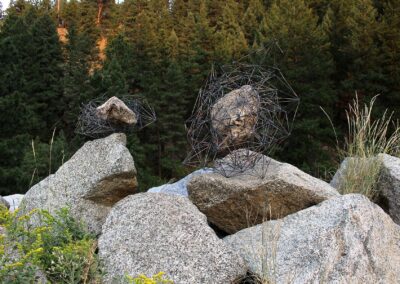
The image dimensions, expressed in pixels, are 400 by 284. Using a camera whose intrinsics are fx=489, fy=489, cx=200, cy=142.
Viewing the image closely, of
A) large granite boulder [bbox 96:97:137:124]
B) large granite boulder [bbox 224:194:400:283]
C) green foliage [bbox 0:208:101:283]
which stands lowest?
large granite boulder [bbox 224:194:400:283]

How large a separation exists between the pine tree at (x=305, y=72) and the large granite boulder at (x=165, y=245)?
12.2m

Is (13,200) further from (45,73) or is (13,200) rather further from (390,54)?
(45,73)

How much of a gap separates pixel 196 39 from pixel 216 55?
2516mm

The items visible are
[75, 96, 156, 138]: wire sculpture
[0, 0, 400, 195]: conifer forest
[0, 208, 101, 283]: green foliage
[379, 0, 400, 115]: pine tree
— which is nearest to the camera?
[0, 208, 101, 283]: green foliage

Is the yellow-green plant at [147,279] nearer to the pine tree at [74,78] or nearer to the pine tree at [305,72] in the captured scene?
the pine tree at [305,72]

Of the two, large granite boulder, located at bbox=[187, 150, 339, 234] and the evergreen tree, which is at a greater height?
large granite boulder, located at bbox=[187, 150, 339, 234]

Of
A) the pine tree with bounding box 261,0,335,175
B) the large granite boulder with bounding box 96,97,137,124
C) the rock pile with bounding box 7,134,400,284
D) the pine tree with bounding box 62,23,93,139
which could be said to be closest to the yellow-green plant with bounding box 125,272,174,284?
the rock pile with bounding box 7,134,400,284

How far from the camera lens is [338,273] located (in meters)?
2.52

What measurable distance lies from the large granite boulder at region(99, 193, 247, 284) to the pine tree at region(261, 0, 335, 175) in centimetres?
1216

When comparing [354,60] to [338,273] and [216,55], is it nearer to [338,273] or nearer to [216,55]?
[216,55]

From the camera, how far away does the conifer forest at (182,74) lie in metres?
13.7

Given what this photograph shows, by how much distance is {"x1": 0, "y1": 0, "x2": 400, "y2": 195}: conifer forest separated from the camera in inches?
539

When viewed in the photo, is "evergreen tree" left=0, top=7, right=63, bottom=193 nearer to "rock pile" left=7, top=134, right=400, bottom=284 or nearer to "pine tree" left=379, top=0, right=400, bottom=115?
"rock pile" left=7, top=134, right=400, bottom=284

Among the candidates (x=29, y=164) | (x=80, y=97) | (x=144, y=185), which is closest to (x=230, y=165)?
(x=29, y=164)
